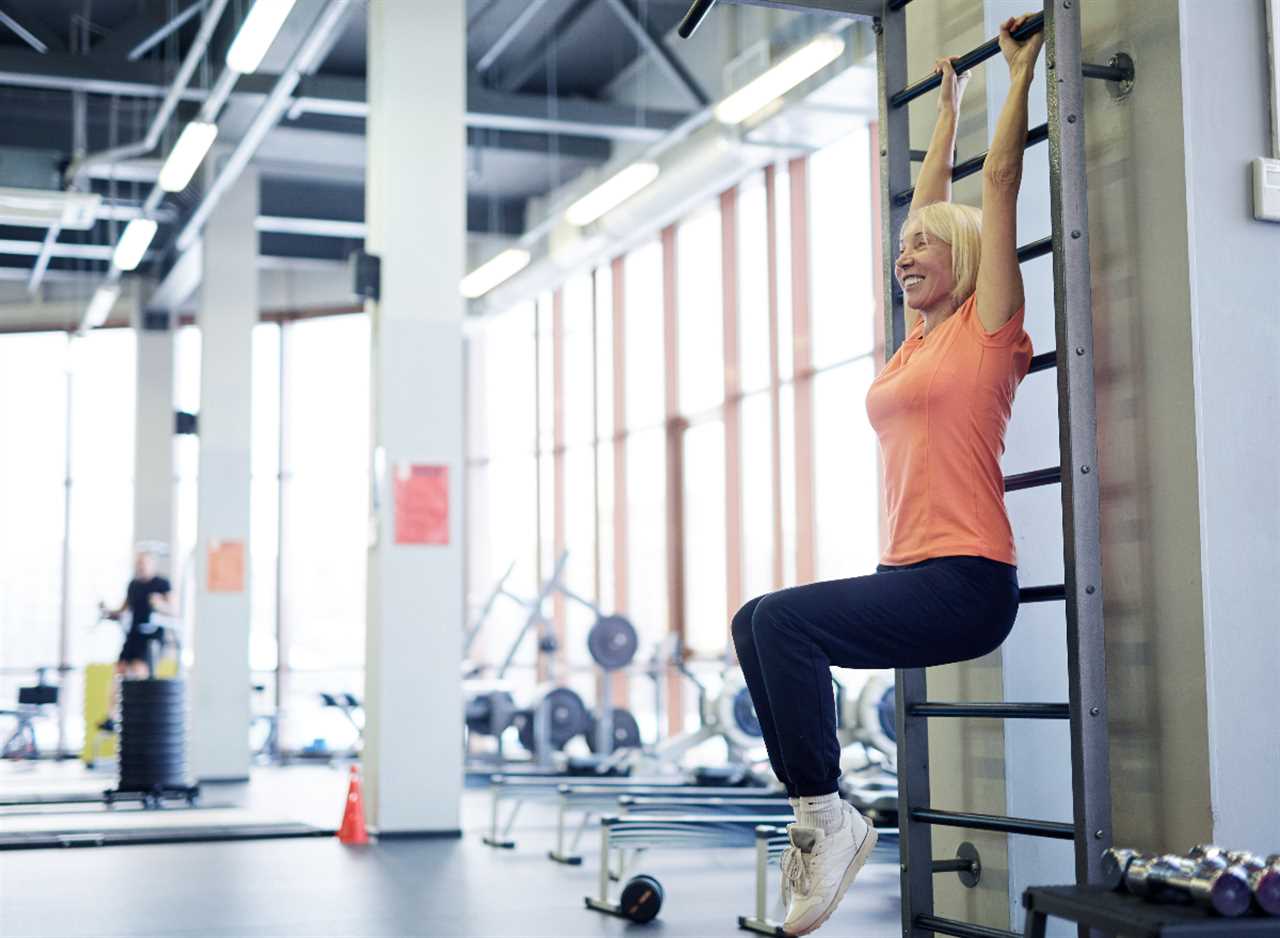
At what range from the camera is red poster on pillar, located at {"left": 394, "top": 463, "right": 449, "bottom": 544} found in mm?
7070

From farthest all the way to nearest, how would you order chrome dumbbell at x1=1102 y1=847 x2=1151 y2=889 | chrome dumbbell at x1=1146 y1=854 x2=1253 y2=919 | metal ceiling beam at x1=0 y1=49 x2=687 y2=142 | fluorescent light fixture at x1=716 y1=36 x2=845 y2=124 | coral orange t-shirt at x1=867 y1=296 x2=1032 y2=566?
metal ceiling beam at x1=0 y1=49 x2=687 y2=142 < fluorescent light fixture at x1=716 y1=36 x2=845 y2=124 < coral orange t-shirt at x1=867 y1=296 x2=1032 y2=566 < chrome dumbbell at x1=1102 y1=847 x2=1151 y2=889 < chrome dumbbell at x1=1146 y1=854 x2=1253 y2=919

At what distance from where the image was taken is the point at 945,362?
8.50ft

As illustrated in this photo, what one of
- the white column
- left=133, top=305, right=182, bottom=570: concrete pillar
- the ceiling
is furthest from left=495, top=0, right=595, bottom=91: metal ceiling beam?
left=133, top=305, right=182, bottom=570: concrete pillar

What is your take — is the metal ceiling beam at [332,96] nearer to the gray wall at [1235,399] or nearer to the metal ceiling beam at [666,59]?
the metal ceiling beam at [666,59]

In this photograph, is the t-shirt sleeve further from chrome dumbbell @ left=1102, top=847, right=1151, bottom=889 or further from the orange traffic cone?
the orange traffic cone

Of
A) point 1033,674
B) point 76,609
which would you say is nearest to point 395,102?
point 1033,674

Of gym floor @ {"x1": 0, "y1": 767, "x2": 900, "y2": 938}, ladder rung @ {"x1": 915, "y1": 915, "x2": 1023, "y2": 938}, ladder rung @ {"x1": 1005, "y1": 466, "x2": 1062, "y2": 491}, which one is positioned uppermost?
ladder rung @ {"x1": 1005, "y1": 466, "x2": 1062, "y2": 491}

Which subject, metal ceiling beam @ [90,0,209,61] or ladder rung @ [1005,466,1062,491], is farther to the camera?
metal ceiling beam @ [90,0,209,61]

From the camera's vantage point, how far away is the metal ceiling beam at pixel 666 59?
10156 mm

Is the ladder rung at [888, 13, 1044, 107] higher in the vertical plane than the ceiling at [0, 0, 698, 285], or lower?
lower

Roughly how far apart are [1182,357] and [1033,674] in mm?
766

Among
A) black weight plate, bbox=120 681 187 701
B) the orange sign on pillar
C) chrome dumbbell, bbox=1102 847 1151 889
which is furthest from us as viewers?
the orange sign on pillar

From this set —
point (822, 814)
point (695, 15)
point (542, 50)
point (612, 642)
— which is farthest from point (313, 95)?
point (822, 814)

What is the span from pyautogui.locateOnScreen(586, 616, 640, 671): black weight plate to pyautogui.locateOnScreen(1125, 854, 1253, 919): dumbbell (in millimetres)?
8571
